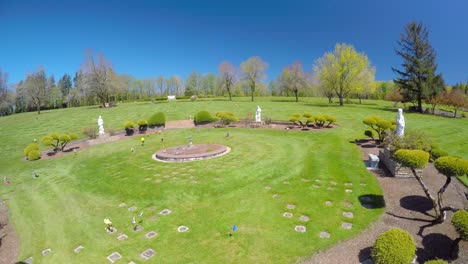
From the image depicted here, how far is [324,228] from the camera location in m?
8.92

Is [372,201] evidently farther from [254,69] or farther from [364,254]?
[254,69]

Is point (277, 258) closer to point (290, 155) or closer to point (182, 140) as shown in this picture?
point (290, 155)

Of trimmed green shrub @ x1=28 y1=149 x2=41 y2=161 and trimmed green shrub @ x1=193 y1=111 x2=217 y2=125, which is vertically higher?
trimmed green shrub @ x1=193 y1=111 x2=217 y2=125

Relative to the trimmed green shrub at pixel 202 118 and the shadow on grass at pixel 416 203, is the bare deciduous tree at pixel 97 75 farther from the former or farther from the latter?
the shadow on grass at pixel 416 203

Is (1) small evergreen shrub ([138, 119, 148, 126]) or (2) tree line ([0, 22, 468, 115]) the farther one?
(2) tree line ([0, 22, 468, 115])

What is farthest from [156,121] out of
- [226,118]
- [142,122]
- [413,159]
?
[413,159]

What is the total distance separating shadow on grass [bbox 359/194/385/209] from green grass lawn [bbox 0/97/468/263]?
0.25m

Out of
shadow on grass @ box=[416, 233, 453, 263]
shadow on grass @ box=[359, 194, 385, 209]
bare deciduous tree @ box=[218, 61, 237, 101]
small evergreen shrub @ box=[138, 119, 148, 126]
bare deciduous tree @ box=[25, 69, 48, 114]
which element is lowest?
shadow on grass @ box=[416, 233, 453, 263]

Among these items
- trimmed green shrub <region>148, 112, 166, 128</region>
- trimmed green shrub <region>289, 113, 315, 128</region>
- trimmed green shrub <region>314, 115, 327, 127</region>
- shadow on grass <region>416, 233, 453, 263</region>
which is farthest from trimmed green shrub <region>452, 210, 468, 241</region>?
trimmed green shrub <region>148, 112, 166, 128</region>

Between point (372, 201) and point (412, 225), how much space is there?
1951 mm

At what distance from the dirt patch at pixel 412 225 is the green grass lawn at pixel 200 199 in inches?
15.9

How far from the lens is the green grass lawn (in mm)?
8477

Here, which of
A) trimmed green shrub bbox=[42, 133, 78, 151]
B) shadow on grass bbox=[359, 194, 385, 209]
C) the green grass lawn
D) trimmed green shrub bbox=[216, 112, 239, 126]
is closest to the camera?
the green grass lawn

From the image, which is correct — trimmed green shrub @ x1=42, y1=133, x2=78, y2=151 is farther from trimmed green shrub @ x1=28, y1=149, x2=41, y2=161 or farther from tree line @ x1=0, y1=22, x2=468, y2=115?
tree line @ x1=0, y1=22, x2=468, y2=115
